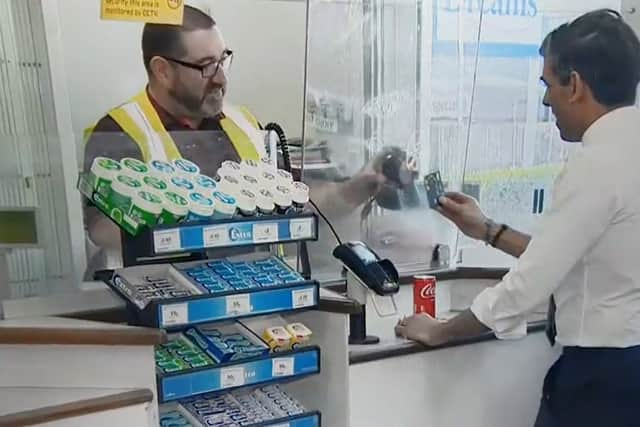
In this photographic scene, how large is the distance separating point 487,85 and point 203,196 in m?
1.22

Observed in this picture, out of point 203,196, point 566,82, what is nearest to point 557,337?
point 566,82

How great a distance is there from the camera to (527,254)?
1.55 metres

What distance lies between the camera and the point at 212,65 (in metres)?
1.84

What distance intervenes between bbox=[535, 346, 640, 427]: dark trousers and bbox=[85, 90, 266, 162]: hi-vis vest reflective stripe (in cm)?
91

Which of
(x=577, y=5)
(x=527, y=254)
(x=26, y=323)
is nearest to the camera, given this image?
(x=26, y=323)

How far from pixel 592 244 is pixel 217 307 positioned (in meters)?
0.80

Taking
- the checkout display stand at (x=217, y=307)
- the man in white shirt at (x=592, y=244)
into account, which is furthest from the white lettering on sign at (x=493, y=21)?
the checkout display stand at (x=217, y=307)

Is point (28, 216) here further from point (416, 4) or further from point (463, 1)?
point (463, 1)

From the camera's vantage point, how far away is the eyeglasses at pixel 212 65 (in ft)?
5.90

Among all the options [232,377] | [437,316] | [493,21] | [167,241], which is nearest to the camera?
[167,241]

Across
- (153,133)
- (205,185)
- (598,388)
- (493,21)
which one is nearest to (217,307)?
(205,185)

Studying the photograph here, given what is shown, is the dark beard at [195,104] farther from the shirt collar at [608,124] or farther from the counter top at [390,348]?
the shirt collar at [608,124]

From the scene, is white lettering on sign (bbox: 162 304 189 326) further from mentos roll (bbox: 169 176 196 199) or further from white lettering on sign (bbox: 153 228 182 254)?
mentos roll (bbox: 169 176 196 199)

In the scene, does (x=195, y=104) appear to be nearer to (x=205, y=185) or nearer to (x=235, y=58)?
(x=235, y=58)
